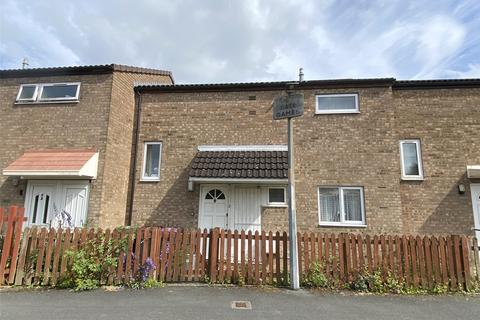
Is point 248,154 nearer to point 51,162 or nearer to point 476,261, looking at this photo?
point 51,162

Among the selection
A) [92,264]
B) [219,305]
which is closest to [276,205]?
[219,305]

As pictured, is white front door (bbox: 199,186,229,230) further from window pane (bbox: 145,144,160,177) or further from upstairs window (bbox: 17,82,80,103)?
upstairs window (bbox: 17,82,80,103)

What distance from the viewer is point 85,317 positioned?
187 inches

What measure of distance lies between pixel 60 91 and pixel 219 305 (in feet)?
31.9

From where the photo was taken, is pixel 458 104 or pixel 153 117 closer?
pixel 458 104

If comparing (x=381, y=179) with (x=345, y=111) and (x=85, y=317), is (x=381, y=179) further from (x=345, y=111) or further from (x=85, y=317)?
(x=85, y=317)

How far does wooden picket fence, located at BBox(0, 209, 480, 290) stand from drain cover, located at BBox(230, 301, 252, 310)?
998mm

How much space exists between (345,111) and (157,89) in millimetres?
7247

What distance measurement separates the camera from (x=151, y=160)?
1074cm

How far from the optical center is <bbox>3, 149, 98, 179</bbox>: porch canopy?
8.94 meters

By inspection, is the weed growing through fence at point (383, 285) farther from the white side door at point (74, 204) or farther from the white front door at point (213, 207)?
the white side door at point (74, 204)

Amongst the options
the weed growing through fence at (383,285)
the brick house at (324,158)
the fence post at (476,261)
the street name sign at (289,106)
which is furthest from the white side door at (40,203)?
the fence post at (476,261)

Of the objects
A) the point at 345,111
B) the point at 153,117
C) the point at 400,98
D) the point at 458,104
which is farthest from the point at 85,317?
the point at 458,104

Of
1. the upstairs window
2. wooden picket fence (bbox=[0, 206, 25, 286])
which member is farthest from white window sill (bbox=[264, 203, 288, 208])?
the upstairs window
